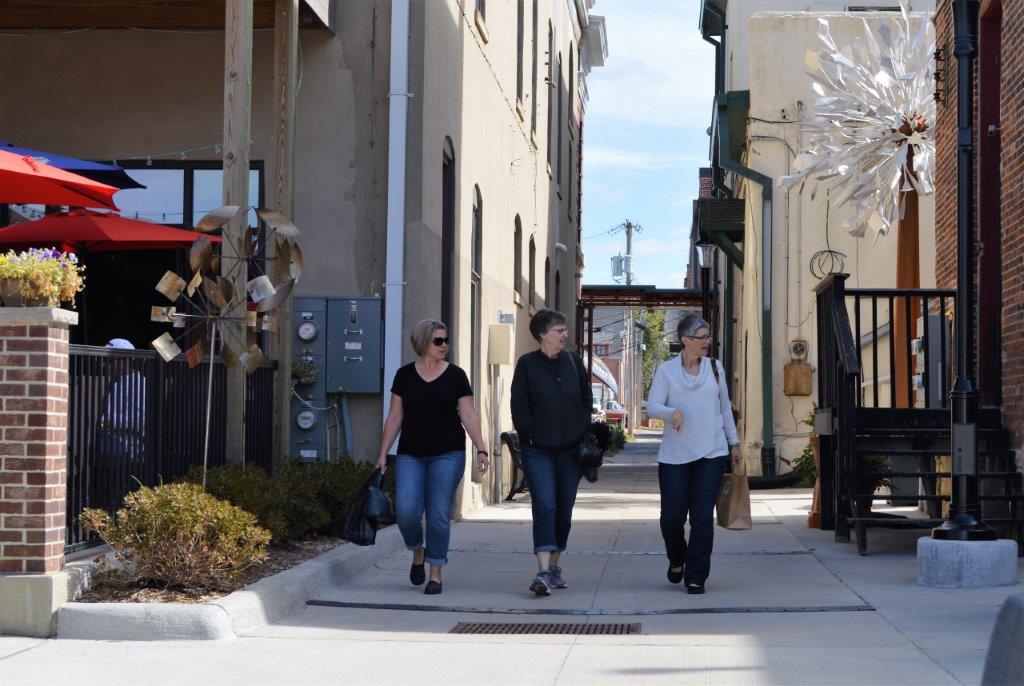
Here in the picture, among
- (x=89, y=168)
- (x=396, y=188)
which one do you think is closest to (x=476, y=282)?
(x=396, y=188)

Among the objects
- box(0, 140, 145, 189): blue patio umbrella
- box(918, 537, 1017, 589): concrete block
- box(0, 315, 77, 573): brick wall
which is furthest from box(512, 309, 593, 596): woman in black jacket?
box(0, 140, 145, 189): blue patio umbrella

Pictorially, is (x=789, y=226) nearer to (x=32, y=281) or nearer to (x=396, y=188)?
(x=396, y=188)

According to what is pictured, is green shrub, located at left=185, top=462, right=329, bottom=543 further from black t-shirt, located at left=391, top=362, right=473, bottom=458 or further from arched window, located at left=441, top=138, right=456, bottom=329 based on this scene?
arched window, located at left=441, top=138, right=456, bottom=329

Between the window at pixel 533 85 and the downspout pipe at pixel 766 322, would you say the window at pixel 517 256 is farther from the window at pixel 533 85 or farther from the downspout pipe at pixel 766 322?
the downspout pipe at pixel 766 322

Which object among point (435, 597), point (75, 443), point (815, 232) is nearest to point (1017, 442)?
point (435, 597)

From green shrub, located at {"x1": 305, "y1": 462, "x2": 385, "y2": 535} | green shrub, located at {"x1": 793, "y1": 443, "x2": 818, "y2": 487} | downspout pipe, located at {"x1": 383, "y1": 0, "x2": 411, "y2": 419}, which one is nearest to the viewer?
green shrub, located at {"x1": 305, "y1": 462, "x2": 385, "y2": 535}

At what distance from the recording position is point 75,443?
7426 millimetres

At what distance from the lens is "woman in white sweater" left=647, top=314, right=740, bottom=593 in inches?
319

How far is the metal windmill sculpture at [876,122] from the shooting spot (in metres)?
12.2

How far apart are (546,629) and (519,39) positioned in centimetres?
1374

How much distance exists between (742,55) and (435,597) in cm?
2020

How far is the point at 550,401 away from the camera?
8.22m

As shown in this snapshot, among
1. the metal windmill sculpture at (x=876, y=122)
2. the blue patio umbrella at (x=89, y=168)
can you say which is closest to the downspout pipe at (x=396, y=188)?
the blue patio umbrella at (x=89, y=168)

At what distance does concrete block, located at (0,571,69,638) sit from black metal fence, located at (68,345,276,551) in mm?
903
